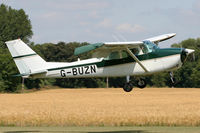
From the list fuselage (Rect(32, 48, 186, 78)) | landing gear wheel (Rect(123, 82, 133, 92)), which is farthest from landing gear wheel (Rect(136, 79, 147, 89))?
landing gear wheel (Rect(123, 82, 133, 92))

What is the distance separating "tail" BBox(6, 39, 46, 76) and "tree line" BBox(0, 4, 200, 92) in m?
73.3

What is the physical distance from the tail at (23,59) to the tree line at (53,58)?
73350mm

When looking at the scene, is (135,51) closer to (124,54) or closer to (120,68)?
(124,54)

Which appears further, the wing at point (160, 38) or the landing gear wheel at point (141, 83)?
the wing at point (160, 38)

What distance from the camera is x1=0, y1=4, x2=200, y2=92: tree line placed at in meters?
113

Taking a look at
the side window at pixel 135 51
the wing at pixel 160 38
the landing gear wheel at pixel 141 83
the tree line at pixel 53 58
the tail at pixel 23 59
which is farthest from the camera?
the tree line at pixel 53 58

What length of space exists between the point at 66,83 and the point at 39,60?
96.3m

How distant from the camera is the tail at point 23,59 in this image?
3497 centimetres

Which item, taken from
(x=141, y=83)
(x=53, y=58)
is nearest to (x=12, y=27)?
(x=53, y=58)

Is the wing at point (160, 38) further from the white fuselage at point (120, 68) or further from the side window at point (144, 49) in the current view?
the white fuselage at point (120, 68)

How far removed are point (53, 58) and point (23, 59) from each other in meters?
97.8

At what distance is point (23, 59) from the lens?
35531 millimetres

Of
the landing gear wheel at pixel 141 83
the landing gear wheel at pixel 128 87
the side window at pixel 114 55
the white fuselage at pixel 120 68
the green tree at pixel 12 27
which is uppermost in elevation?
the green tree at pixel 12 27

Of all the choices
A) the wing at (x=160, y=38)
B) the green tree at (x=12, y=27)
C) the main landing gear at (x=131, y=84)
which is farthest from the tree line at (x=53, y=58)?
the main landing gear at (x=131, y=84)
